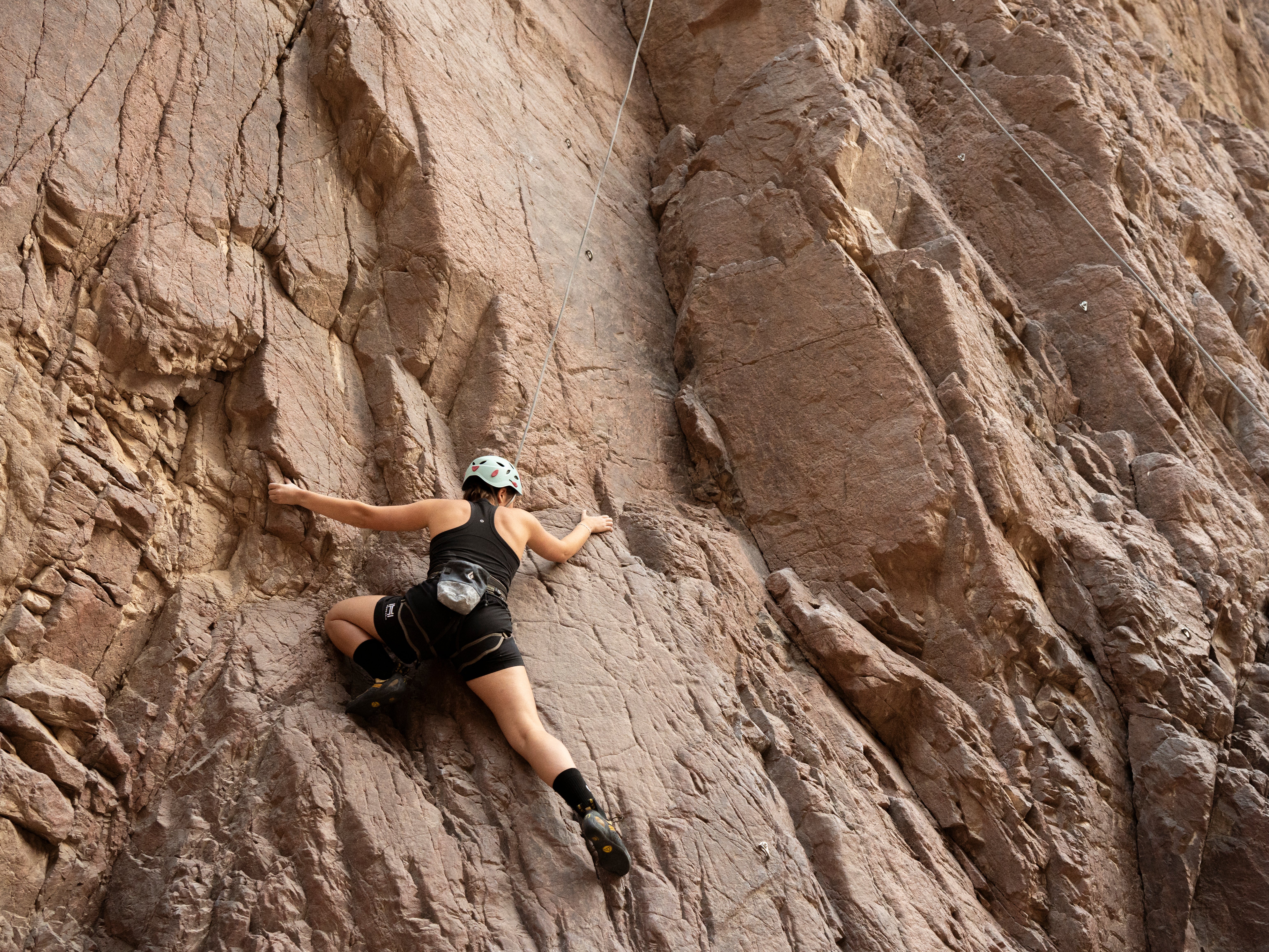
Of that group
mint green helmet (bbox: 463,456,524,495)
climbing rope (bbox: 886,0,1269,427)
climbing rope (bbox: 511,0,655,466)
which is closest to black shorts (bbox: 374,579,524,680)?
mint green helmet (bbox: 463,456,524,495)

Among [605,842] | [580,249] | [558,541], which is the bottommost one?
[605,842]

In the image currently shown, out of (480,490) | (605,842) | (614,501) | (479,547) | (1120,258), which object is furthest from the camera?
(1120,258)

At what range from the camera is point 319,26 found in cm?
703

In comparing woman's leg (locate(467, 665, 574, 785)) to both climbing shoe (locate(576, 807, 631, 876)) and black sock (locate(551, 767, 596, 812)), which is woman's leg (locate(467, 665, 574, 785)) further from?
climbing shoe (locate(576, 807, 631, 876))

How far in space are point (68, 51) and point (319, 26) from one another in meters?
1.76

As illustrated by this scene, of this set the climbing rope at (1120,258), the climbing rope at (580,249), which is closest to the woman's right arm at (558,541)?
the climbing rope at (580,249)

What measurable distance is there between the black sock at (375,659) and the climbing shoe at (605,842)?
4.06 feet

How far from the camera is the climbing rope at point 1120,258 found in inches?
323

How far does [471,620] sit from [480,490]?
2.77 feet

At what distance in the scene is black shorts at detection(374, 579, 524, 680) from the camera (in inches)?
195

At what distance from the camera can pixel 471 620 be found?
498 cm

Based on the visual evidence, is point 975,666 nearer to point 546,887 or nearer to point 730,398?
point 730,398

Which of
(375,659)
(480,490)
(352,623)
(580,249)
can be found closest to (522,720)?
(375,659)

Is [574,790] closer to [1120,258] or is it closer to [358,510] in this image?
[358,510]
